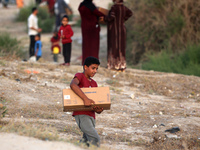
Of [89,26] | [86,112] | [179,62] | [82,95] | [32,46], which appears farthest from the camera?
[179,62]

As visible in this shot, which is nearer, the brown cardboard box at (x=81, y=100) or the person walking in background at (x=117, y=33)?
the brown cardboard box at (x=81, y=100)

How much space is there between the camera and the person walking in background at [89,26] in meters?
8.23

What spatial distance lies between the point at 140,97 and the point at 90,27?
2487 mm

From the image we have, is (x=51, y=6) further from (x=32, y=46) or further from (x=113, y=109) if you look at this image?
(x=113, y=109)

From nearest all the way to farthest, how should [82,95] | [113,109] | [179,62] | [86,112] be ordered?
1. [82,95]
2. [86,112]
3. [113,109]
4. [179,62]

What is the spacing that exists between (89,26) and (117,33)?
714 mm

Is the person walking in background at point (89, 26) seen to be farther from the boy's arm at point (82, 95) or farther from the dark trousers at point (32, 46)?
the boy's arm at point (82, 95)

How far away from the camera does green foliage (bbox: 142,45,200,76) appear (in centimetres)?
1039

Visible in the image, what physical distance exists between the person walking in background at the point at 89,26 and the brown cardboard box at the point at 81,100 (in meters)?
4.71

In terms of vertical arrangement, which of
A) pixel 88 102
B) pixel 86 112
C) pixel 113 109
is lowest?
pixel 113 109

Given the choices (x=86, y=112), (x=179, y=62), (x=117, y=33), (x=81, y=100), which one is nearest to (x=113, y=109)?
(x=86, y=112)

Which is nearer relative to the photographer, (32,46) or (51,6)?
(32,46)

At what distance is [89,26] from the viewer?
8469 millimetres

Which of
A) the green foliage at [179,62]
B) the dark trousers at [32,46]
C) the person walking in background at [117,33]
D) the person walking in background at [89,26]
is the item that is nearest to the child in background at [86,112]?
the person walking in background at [89,26]
